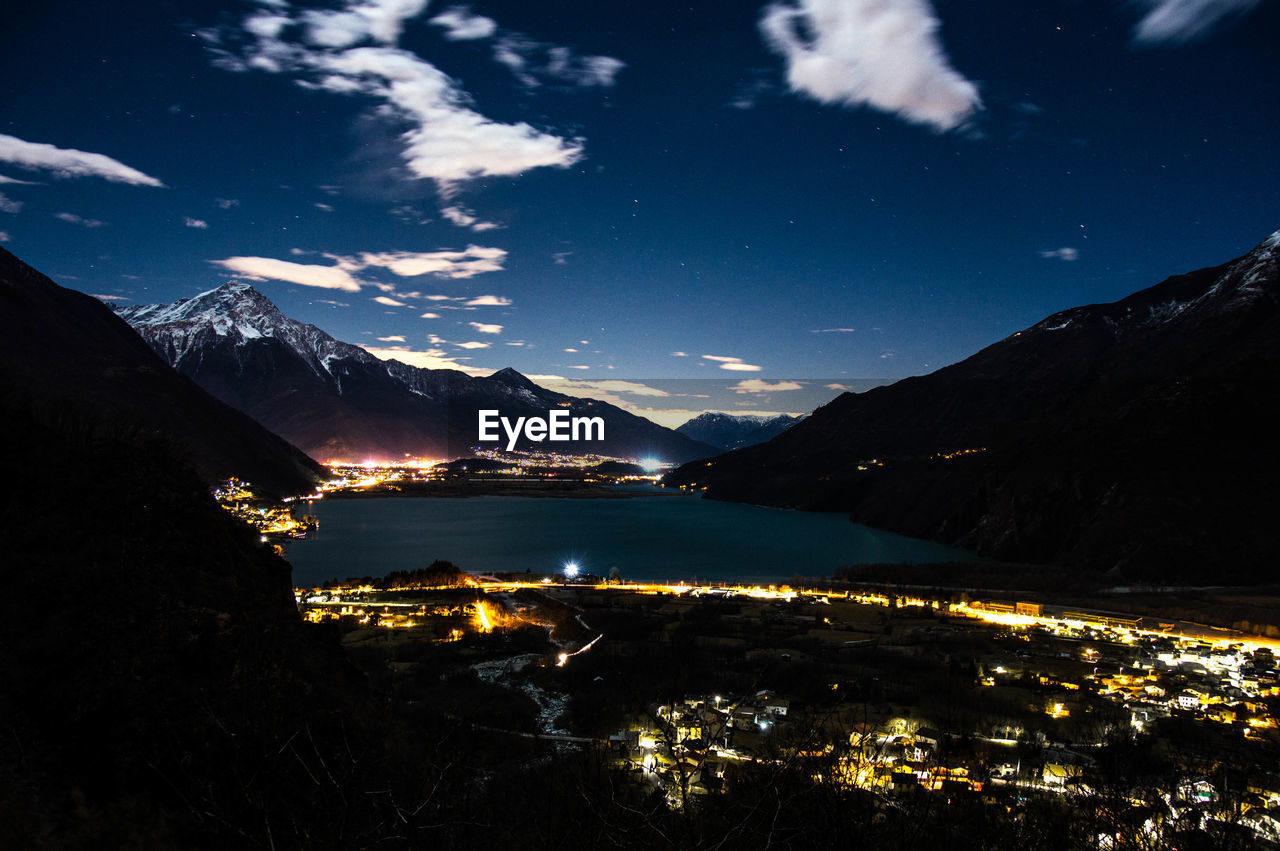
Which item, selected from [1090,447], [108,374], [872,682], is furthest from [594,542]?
[108,374]

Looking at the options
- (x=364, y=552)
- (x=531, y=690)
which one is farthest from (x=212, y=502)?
(x=364, y=552)

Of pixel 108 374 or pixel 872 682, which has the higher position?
pixel 108 374

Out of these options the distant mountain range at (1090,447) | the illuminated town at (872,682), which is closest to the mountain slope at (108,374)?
the illuminated town at (872,682)

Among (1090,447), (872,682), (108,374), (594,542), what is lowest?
(594,542)

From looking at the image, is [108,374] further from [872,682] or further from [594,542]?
[872,682]

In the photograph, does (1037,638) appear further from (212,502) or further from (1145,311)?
(1145,311)

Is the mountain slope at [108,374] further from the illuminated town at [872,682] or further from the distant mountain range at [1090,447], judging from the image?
the distant mountain range at [1090,447]
